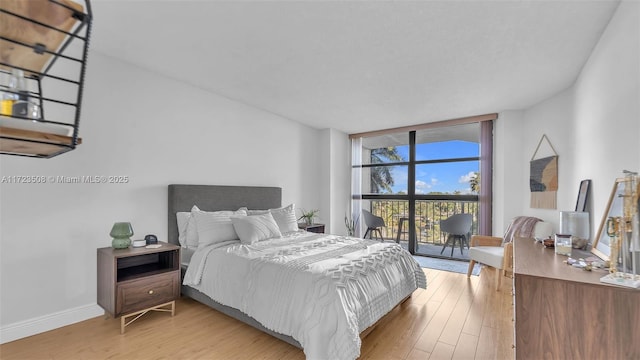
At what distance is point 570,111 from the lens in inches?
132

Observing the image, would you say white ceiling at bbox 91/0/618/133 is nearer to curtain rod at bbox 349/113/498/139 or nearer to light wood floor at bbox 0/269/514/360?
curtain rod at bbox 349/113/498/139

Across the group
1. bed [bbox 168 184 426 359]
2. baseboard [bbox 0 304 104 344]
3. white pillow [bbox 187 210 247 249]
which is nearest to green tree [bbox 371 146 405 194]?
bed [bbox 168 184 426 359]

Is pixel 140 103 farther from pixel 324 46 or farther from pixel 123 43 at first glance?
pixel 324 46

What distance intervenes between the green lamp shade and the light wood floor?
698 mm

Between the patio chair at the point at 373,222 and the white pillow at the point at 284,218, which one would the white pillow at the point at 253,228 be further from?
the patio chair at the point at 373,222

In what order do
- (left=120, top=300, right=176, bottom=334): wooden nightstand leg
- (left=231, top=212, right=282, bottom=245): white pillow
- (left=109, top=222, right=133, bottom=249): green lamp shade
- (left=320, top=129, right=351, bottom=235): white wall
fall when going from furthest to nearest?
(left=320, top=129, right=351, bottom=235): white wall → (left=231, top=212, right=282, bottom=245): white pillow → (left=109, top=222, right=133, bottom=249): green lamp shade → (left=120, top=300, right=176, bottom=334): wooden nightstand leg

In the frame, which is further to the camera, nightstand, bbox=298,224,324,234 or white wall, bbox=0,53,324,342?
nightstand, bbox=298,224,324,234

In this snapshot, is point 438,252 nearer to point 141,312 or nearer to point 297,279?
point 297,279

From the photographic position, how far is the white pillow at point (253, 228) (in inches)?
125

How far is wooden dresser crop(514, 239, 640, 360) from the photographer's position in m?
1.34

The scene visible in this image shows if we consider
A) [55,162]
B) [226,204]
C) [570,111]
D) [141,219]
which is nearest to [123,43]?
[55,162]

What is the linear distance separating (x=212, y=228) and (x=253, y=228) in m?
0.43

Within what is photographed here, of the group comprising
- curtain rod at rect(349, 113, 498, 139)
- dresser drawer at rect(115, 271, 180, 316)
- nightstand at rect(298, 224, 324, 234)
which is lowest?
dresser drawer at rect(115, 271, 180, 316)

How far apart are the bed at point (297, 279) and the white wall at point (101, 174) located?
362mm
